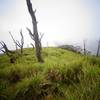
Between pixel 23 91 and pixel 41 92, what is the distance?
57cm

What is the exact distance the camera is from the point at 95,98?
4.04 meters

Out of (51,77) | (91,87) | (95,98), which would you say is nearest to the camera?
(95,98)

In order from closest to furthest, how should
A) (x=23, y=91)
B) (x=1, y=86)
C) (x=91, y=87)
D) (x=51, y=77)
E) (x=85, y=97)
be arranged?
1. (x=85, y=97)
2. (x=91, y=87)
3. (x=23, y=91)
4. (x=1, y=86)
5. (x=51, y=77)

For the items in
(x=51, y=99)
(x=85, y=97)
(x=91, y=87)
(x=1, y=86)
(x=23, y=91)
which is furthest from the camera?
(x=1, y=86)

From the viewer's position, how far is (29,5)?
1966 cm

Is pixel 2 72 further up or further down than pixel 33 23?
further down

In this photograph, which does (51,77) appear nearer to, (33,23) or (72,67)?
(72,67)

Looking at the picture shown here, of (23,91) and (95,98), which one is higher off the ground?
(95,98)

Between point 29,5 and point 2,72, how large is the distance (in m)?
11.4

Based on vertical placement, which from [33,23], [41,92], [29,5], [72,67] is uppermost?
[29,5]

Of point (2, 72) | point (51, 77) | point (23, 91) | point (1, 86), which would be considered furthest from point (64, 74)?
point (2, 72)

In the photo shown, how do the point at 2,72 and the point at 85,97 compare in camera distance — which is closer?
the point at 85,97

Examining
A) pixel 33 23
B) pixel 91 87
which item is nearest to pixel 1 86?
pixel 91 87

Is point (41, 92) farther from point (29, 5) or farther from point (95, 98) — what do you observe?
point (29, 5)
